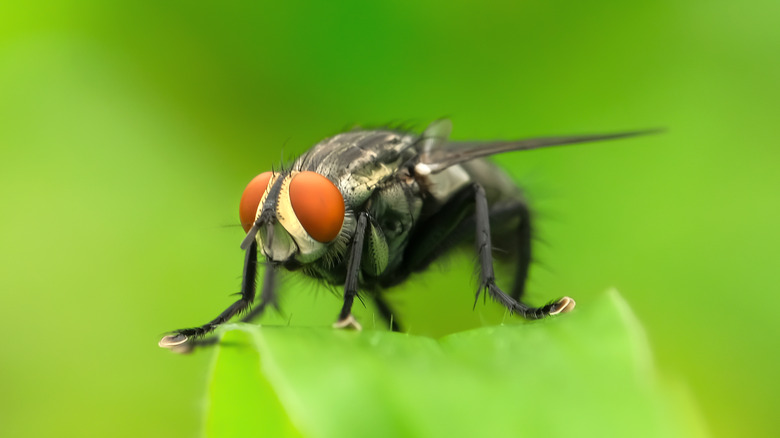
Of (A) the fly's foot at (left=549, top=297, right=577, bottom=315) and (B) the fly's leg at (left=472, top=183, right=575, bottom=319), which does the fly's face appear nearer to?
(B) the fly's leg at (left=472, top=183, right=575, bottom=319)

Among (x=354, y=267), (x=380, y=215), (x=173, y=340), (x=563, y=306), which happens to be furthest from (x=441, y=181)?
(x=173, y=340)

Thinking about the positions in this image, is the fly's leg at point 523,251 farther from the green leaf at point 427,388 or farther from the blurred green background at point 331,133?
the green leaf at point 427,388

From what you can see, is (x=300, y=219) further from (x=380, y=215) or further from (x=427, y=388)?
(x=427, y=388)

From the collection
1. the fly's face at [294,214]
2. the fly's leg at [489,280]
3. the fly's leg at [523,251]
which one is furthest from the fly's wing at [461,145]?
the fly's face at [294,214]

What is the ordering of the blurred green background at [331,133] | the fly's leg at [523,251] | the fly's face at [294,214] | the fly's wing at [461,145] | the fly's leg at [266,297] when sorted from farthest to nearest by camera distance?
the blurred green background at [331,133]
the fly's leg at [523,251]
the fly's leg at [266,297]
the fly's wing at [461,145]
the fly's face at [294,214]

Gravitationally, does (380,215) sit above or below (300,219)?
below

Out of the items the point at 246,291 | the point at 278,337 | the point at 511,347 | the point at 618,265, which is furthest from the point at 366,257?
the point at 618,265
